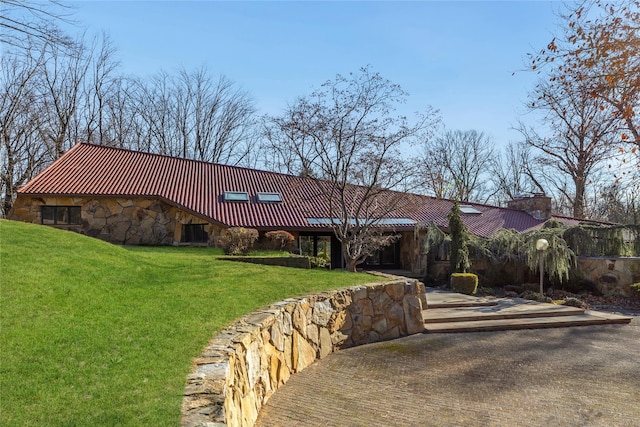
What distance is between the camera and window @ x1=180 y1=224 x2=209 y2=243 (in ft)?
53.3

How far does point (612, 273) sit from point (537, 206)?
26.1 ft

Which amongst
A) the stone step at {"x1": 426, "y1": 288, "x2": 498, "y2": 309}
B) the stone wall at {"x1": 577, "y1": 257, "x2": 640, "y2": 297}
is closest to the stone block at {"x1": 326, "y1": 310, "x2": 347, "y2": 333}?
A: the stone step at {"x1": 426, "y1": 288, "x2": 498, "y2": 309}

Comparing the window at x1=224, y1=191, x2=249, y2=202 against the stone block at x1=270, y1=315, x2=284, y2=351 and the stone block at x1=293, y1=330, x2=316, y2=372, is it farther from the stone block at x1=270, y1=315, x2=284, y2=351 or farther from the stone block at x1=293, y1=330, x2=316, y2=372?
the stone block at x1=270, y1=315, x2=284, y2=351

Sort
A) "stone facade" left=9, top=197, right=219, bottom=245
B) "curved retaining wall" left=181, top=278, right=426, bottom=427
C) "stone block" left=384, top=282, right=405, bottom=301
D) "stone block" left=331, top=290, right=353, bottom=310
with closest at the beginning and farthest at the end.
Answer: "curved retaining wall" left=181, top=278, right=426, bottom=427
"stone block" left=331, top=290, right=353, bottom=310
"stone block" left=384, top=282, right=405, bottom=301
"stone facade" left=9, top=197, right=219, bottom=245

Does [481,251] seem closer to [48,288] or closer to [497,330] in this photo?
[497,330]

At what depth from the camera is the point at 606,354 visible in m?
7.45

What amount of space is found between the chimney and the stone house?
0.85 meters

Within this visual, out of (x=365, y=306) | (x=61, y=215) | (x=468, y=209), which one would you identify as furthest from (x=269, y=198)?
(x=365, y=306)

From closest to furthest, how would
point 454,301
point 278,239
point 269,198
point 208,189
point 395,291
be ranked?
point 395,291
point 454,301
point 278,239
point 208,189
point 269,198

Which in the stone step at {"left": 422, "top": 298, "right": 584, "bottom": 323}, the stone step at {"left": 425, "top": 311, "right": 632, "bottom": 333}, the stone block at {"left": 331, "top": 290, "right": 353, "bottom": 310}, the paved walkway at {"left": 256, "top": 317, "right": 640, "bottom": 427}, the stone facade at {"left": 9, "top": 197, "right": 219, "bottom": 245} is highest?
the stone facade at {"left": 9, "top": 197, "right": 219, "bottom": 245}

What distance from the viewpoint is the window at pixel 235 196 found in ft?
58.4

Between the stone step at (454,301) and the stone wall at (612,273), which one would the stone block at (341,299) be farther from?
the stone wall at (612,273)

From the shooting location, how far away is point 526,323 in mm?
9492

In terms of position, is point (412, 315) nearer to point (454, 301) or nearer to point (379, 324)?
point (379, 324)
